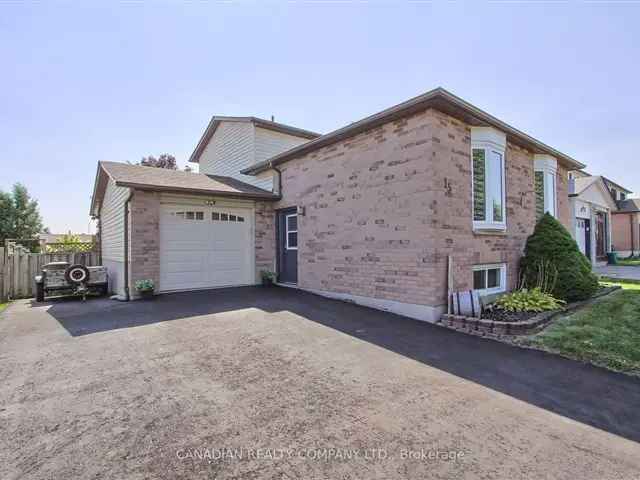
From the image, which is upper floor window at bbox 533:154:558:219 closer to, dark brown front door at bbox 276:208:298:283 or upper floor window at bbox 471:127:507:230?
upper floor window at bbox 471:127:507:230

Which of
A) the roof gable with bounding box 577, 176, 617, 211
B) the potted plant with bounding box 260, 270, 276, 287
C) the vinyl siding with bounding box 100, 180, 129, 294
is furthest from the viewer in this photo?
the roof gable with bounding box 577, 176, 617, 211

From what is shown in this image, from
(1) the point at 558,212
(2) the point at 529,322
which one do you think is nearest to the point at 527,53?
(1) the point at 558,212

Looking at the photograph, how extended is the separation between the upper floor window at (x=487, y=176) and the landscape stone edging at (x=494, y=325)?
2.25m

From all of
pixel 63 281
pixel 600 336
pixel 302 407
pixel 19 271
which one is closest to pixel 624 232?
pixel 600 336

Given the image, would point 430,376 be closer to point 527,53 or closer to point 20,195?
point 527,53

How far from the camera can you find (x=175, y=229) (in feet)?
29.7

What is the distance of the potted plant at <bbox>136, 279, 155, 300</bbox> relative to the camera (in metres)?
8.27

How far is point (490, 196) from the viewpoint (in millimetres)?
7414

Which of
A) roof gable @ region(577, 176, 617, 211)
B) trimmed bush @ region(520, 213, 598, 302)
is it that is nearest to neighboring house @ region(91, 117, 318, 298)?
trimmed bush @ region(520, 213, 598, 302)

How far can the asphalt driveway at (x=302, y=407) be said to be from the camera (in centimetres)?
221

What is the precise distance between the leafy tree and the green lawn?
110ft

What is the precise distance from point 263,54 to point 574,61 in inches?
332

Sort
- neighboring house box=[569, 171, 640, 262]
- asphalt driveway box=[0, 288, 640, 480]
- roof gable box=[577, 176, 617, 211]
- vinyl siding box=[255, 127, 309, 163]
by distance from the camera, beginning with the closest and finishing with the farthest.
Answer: asphalt driveway box=[0, 288, 640, 480] < vinyl siding box=[255, 127, 309, 163] < neighboring house box=[569, 171, 640, 262] < roof gable box=[577, 176, 617, 211]

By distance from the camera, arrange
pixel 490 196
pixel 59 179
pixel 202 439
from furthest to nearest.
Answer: pixel 59 179 → pixel 490 196 → pixel 202 439
